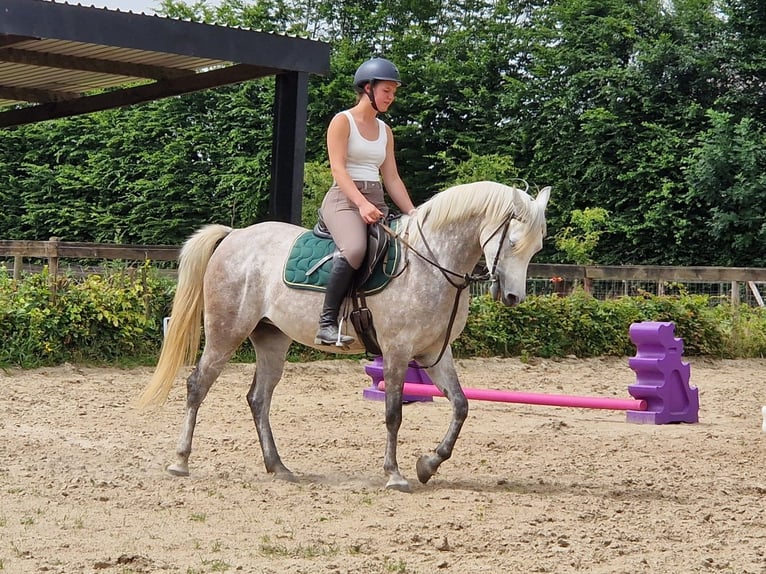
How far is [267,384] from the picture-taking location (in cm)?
637

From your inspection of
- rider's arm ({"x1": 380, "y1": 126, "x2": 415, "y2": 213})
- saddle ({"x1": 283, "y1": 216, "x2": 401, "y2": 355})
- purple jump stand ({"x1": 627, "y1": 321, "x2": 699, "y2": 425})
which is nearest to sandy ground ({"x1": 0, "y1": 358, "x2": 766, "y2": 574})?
purple jump stand ({"x1": 627, "y1": 321, "x2": 699, "y2": 425})

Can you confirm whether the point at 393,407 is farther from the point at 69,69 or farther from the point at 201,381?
the point at 69,69

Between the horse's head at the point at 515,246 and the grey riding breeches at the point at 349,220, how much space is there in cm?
69

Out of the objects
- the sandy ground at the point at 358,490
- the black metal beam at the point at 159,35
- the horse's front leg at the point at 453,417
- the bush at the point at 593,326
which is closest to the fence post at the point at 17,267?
the sandy ground at the point at 358,490

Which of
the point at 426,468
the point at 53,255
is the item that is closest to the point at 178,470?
the point at 426,468

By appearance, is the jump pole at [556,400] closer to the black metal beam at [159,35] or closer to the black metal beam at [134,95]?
the black metal beam at [159,35]

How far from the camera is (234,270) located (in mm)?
6340

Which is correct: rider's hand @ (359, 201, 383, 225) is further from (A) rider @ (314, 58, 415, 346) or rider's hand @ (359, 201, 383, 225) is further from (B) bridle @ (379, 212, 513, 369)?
(B) bridle @ (379, 212, 513, 369)

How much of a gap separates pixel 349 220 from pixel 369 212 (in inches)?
6.0

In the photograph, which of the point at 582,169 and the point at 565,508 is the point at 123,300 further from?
the point at 582,169

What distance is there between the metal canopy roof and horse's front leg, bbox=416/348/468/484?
4.74 m

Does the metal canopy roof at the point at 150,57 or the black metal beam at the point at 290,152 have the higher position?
the metal canopy roof at the point at 150,57

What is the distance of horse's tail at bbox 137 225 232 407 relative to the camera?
252 inches

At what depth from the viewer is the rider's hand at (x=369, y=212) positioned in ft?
18.6
